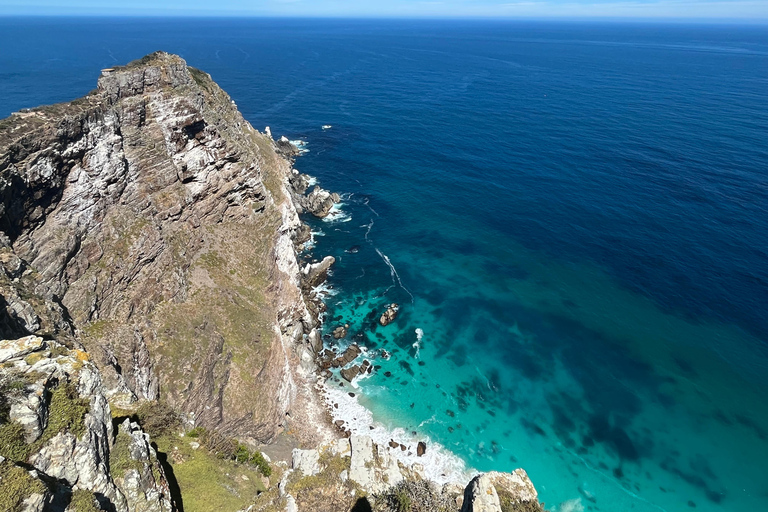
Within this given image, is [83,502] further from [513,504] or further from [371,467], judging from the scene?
[513,504]

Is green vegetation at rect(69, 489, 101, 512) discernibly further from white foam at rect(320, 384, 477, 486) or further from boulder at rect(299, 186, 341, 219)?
boulder at rect(299, 186, 341, 219)

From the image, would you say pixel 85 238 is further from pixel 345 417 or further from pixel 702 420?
pixel 702 420

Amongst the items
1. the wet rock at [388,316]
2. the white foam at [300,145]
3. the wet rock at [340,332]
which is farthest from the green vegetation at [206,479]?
the white foam at [300,145]

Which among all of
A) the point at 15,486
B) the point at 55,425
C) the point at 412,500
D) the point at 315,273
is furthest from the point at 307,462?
the point at 315,273

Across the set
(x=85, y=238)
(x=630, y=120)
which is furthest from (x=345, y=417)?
(x=630, y=120)

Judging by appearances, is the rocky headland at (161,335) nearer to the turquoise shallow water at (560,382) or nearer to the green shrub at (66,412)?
the green shrub at (66,412)

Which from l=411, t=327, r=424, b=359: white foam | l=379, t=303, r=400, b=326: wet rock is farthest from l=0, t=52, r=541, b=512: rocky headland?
l=411, t=327, r=424, b=359: white foam
